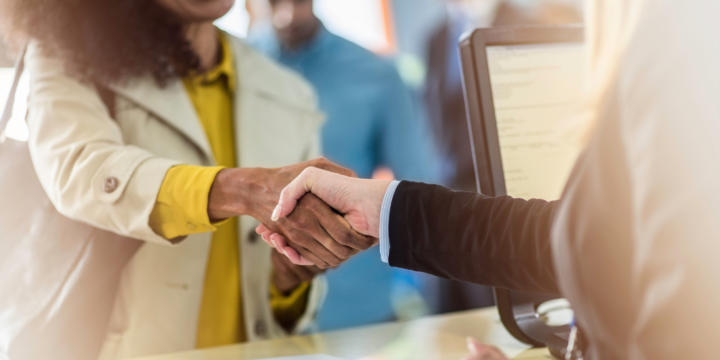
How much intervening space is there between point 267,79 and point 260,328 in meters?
0.47

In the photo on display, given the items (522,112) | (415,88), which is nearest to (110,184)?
(522,112)

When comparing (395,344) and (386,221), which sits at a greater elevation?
(386,221)

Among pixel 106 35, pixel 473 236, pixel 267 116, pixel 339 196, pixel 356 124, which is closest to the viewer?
pixel 473 236

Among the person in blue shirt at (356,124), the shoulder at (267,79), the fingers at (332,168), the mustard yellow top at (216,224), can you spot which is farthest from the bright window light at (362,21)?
the fingers at (332,168)

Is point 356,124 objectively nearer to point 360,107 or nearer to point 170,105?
point 360,107

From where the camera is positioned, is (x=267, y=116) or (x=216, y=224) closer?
(x=216, y=224)

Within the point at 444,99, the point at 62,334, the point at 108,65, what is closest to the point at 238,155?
the point at 108,65

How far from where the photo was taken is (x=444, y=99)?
1.79 meters

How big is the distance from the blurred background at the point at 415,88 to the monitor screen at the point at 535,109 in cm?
59

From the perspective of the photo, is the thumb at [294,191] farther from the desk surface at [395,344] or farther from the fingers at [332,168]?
the desk surface at [395,344]

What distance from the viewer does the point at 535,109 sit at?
0.77 m

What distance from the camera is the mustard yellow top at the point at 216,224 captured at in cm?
72

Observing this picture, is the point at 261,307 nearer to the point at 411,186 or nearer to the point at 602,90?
the point at 411,186

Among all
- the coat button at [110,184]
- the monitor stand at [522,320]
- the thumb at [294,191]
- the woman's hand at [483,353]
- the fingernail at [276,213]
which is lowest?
the monitor stand at [522,320]
